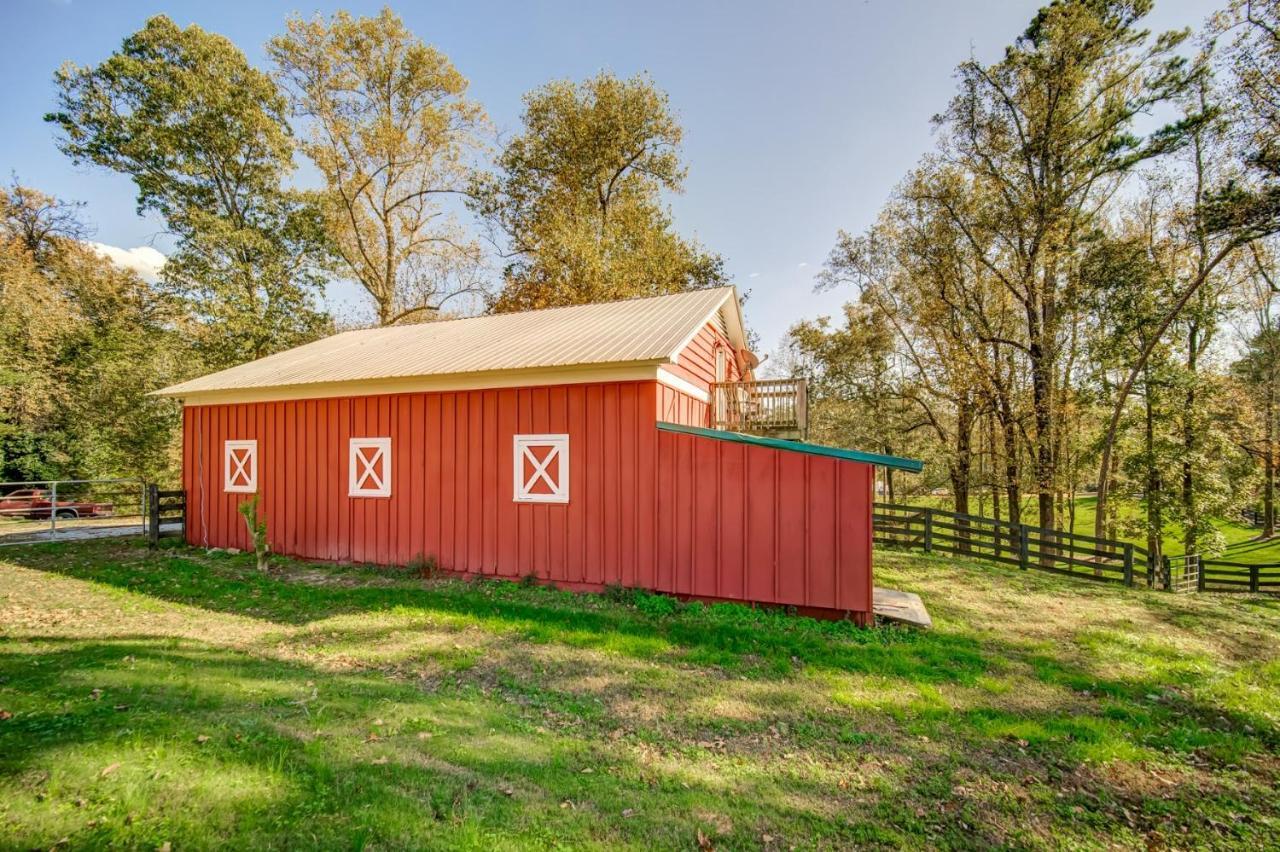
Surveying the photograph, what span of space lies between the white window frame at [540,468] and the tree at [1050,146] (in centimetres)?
1403

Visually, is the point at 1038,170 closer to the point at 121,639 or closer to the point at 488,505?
the point at 488,505

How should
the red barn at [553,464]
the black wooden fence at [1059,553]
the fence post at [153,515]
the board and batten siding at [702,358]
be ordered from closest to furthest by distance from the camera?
the red barn at [553,464], the board and batten siding at [702,358], the fence post at [153,515], the black wooden fence at [1059,553]

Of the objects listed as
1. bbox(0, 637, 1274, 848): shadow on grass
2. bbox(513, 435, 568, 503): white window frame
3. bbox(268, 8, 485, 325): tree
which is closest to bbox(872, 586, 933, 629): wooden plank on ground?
bbox(0, 637, 1274, 848): shadow on grass

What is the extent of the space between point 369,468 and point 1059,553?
16.1 meters

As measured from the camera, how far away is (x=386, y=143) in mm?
19438

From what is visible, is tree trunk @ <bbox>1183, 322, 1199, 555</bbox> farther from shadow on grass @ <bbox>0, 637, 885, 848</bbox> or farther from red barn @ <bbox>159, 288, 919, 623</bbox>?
shadow on grass @ <bbox>0, 637, 885, 848</bbox>

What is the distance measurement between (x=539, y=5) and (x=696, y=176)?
32.7 feet

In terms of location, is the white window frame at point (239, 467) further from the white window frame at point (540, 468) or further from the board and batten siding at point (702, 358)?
the board and batten siding at point (702, 358)

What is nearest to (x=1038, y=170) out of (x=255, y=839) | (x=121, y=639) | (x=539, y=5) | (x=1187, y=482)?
(x=1187, y=482)

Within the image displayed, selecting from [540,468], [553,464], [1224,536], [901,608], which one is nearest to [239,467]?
[540,468]

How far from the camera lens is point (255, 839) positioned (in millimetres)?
2195

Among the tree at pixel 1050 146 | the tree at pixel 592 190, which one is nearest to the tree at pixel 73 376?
the tree at pixel 592 190

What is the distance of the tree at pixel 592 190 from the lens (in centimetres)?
1980

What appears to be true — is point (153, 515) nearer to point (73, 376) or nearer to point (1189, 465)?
point (73, 376)
